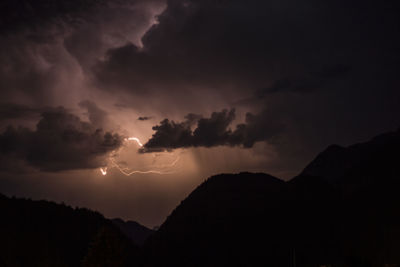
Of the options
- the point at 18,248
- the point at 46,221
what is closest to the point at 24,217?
the point at 46,221

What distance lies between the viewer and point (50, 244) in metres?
167

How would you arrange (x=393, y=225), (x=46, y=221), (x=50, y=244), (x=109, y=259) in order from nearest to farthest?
1. (x=109, y=259)
2. (x=50, y=244)
3. (x=393, y=225)
4. (x=46, y=221)

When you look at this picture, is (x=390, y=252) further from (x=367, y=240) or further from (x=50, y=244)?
(x=50, y=244)

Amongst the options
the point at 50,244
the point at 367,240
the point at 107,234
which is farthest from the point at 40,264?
the point at 367,240

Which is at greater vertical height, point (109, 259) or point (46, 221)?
point (46, 221)

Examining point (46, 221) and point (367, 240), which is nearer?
point (367, 240)

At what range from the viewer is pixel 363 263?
53.7 m

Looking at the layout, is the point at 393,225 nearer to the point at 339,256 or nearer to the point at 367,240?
the point at 367,240

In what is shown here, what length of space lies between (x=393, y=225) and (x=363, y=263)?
5820 inches

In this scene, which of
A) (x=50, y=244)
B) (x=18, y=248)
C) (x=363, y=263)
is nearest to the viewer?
(x=363, y=263)

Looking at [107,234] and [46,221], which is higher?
[46,221]

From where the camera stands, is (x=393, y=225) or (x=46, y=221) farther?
(x=46, y=221)

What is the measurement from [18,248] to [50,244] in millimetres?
21164

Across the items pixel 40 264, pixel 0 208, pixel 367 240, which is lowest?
pixel 40 264
